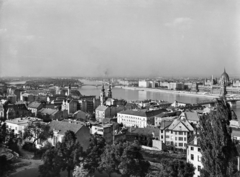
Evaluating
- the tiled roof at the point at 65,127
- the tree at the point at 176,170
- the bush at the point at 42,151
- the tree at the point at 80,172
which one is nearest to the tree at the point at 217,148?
the tree at the point at 176,170

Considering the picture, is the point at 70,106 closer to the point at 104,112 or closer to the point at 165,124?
the point at 104,112

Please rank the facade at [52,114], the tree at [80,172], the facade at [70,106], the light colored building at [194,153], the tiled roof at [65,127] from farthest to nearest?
1. the facade at [70,106]
2. the facade at [52,114]
3. the tiled roof at [65,127]
4. the light colored building at [194,153]
5. the tree at [80,172]

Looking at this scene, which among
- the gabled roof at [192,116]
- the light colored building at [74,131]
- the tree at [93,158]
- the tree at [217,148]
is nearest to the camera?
the tree at [217,148]

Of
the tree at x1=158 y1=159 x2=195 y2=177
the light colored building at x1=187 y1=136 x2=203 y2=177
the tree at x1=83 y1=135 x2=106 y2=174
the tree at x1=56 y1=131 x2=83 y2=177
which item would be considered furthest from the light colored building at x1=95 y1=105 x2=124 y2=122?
the tree at x1=158 y1=159 x2=195 y2=177

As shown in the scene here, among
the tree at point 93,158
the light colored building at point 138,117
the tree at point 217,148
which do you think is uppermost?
the tree at point 217,148

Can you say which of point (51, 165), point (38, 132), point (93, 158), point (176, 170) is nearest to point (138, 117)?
point (38, 132)

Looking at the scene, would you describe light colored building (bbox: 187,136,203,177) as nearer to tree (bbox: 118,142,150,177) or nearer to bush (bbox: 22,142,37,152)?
tree (bbox: 118,142,150,177)

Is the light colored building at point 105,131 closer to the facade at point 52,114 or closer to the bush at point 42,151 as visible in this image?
the bush at point 42,151
